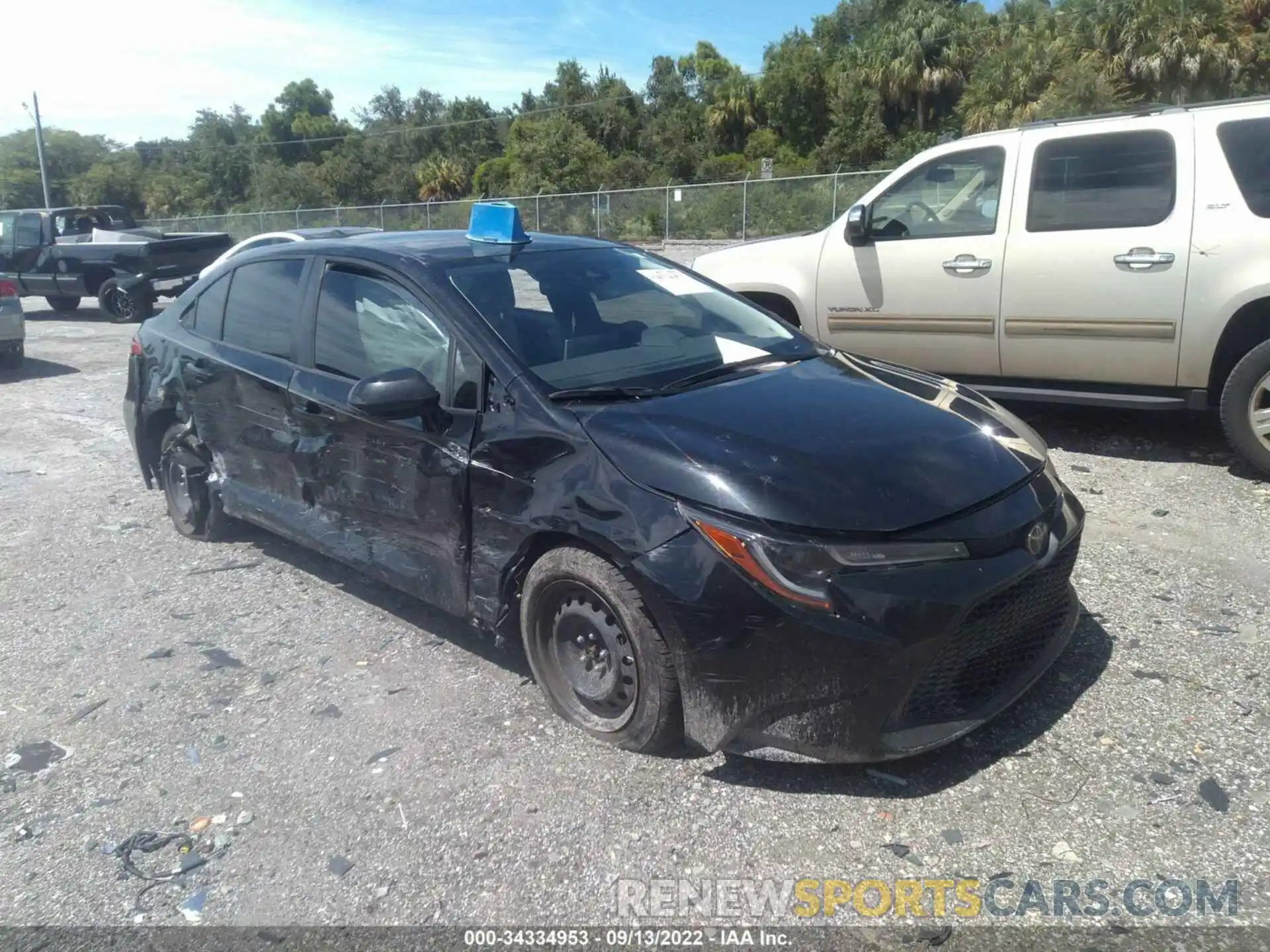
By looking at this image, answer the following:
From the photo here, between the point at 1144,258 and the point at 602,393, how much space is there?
3860 mm

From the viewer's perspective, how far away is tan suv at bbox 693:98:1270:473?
566 centimetres

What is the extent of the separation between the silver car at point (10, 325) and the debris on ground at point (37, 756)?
386 inches

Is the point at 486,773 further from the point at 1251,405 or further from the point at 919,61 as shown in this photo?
the point at 919,61

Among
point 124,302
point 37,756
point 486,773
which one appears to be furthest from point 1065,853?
point 124,302

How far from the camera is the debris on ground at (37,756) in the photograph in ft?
11.6

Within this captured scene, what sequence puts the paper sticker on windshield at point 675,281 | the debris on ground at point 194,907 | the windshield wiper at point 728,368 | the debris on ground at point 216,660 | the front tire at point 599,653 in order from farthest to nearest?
the paper sticker on windshield at point 675,281, the debris on ground at point 216,660, the windshield wiper at point 728,368, the front tire at point 599,653, the debris on ground at point 194,907

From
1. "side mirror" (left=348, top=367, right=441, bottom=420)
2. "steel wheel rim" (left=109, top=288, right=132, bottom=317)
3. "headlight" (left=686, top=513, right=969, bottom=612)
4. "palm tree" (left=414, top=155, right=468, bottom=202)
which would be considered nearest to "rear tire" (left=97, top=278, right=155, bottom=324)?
"steel wheel rim" (left=109, top=288, right=132, bottom=317)

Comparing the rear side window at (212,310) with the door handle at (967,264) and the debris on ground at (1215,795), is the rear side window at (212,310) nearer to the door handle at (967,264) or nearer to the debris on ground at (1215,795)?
the door handle at (967,264)

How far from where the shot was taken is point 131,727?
3.76m

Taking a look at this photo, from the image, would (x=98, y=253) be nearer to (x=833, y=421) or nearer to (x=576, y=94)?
(x=833, y=421)

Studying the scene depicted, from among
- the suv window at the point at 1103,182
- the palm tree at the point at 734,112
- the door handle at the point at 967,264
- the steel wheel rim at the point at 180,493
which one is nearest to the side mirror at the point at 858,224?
the door handle at the point at 967,264

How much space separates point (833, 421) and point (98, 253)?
16.5 meters

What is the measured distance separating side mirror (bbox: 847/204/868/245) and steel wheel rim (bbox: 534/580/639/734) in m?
4.33
